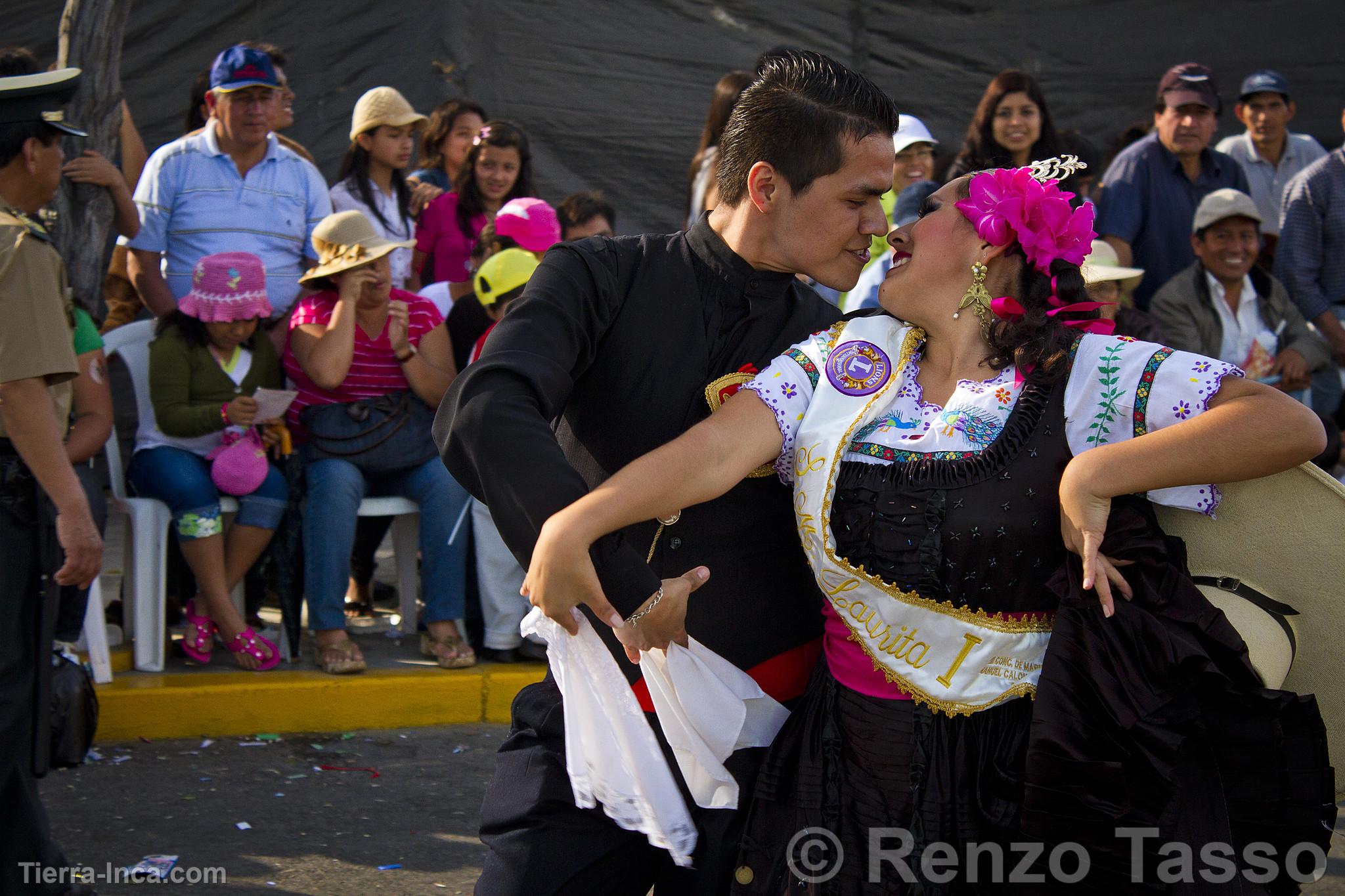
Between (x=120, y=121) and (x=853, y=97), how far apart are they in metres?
4.16

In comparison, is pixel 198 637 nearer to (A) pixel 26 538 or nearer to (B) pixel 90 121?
(A) pixel 26 538

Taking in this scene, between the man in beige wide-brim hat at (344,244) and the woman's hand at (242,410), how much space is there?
616 millimetres

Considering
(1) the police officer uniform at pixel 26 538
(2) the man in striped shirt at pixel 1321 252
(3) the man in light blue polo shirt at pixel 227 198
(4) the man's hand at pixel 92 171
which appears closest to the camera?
(1) the police officer uniform at pixel 26 538

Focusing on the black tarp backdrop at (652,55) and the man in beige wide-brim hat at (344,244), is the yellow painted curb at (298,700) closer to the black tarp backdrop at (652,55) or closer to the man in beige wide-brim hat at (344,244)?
the man in beige wide-brim hat at (344,244)

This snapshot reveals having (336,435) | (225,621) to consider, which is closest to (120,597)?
(225,621)

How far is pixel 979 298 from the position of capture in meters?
2.51

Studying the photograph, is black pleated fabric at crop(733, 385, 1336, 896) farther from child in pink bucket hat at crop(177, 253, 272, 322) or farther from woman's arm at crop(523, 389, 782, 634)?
child in pink bucket hat at crop(177, 253, 272, 322)

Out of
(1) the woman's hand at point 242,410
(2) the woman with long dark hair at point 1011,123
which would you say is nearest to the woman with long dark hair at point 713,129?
(2) the woman with long dark hair at point 1011,123

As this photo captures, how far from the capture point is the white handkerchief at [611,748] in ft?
7.59

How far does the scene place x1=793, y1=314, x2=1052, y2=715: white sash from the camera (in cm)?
234

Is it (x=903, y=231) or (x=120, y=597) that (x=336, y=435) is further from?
(x=903, y=231)

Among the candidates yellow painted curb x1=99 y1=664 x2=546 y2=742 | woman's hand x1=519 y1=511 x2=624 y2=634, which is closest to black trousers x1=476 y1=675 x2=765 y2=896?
woman's hand x1=519 y1=511 x2=624 y2=634

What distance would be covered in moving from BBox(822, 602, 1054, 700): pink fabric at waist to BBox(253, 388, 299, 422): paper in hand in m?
3.35

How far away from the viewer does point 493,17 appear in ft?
25.3
